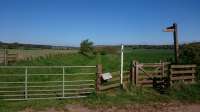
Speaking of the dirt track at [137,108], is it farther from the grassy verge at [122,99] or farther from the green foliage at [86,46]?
the green foliage at [86,46]

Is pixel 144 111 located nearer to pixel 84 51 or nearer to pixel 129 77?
pixel 129 77

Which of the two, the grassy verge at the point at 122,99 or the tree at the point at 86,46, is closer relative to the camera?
the grassy verge at the point at 122,99

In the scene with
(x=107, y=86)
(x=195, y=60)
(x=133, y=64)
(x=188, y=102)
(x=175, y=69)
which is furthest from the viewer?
(x=195, y=60)

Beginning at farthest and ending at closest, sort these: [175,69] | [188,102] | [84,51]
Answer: [84,51]
[175,69]
[188,102]

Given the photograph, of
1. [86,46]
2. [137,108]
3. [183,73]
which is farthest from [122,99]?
[86,46]

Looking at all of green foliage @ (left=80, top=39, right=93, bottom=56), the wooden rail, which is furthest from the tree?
the wooden rail

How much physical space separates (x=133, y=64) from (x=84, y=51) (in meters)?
64.3

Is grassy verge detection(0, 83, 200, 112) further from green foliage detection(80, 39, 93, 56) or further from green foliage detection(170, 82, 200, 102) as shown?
green foliage detection(80, 39, 93, 56)

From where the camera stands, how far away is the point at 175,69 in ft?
49.3

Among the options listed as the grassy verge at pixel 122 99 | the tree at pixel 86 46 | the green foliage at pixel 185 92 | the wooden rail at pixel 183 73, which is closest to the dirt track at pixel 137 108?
the grassy verge at pixel 122 99

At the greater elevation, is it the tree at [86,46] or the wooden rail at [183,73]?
the tree at [86,46]

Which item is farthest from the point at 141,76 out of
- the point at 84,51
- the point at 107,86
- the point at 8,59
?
the point at 84,51

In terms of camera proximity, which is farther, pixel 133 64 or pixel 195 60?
pixel 195 60

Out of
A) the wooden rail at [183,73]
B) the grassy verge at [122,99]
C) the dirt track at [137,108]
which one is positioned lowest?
the dirt track at [137,108]
